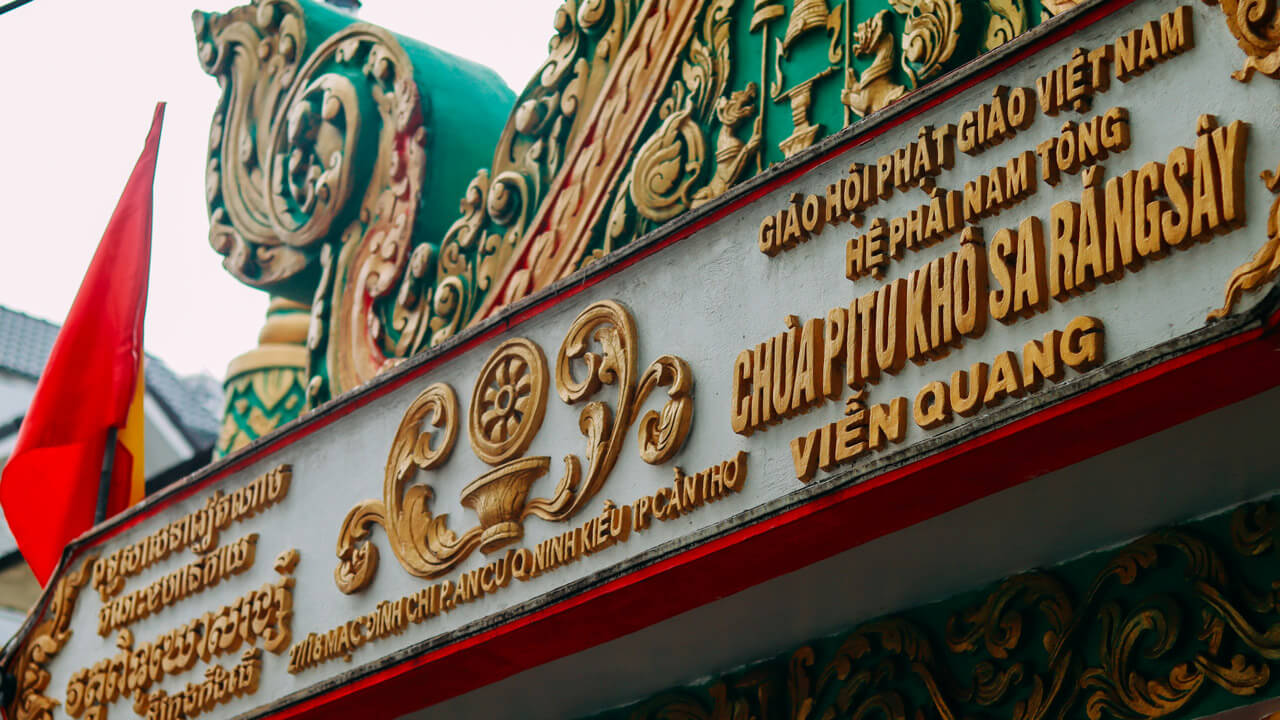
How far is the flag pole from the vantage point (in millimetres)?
7871

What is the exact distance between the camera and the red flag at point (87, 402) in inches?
309

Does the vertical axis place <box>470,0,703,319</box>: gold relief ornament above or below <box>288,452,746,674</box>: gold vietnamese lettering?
above

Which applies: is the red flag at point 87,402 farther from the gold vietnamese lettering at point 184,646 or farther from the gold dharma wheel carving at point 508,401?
the gold dharma wheel carving at point 508,401

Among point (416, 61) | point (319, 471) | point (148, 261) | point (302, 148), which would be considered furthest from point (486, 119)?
point (319, 471)

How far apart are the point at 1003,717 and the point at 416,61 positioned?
4.79 meters

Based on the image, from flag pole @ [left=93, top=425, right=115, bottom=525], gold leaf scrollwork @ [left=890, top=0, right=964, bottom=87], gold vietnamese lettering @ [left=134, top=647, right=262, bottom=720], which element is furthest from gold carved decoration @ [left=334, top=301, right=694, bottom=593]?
flag pole @ [left=93, top=425, right=115, bottom=525]

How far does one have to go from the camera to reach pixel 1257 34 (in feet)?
12.1

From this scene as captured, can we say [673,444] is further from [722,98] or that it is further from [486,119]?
[486,119]

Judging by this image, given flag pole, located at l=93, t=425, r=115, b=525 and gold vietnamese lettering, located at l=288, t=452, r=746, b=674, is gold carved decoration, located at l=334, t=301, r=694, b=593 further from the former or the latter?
flag pole, located at l=93, t=425, r=115, b=525

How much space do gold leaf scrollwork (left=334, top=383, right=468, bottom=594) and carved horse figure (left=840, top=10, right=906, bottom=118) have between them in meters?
1.69

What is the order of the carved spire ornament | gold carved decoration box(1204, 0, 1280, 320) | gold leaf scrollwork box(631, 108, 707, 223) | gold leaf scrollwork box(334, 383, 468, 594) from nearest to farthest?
gold carved decoration box(1204, 0, 1280, 320) < gold leaf scrollwork box(334, 383, 468, 594) < the carved spire ornament < gold leaf scrollwork box(631, 108, 707, 223)

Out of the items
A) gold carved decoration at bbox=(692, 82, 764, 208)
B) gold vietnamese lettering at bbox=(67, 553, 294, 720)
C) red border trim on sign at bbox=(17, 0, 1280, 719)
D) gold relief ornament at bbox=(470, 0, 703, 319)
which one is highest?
gold relief ornament at bbox=(470, 0, 703, 319)

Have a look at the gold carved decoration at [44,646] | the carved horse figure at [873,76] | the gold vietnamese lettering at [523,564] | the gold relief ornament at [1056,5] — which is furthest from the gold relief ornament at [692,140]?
the gold carved decoration at [44,646]

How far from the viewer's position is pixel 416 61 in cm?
801
